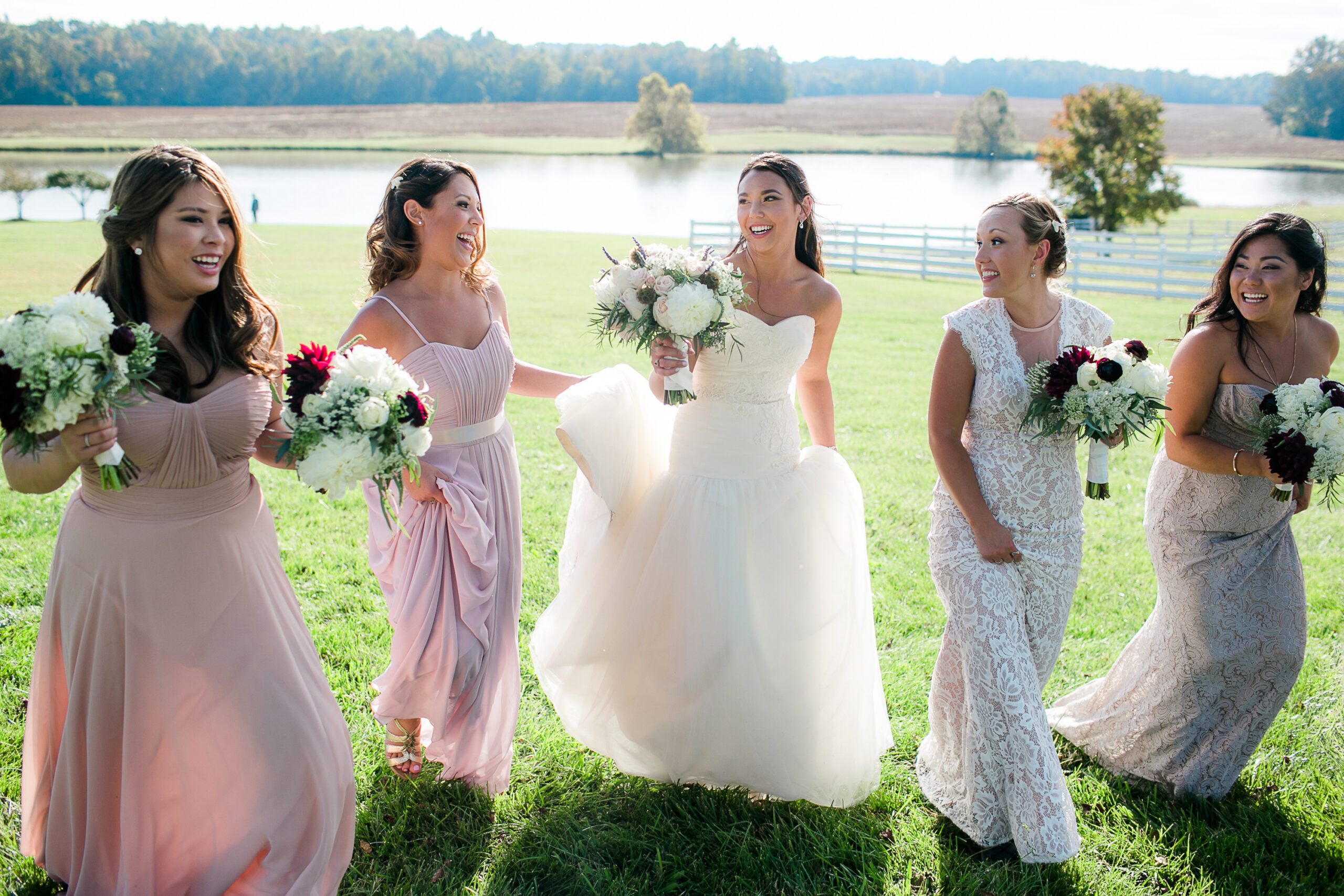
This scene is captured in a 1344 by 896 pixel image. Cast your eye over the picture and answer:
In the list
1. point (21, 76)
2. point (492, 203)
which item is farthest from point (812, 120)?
point (21, 76)

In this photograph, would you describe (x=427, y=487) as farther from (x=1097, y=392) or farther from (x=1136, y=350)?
(x=1136, y=350)

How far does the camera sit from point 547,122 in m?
101

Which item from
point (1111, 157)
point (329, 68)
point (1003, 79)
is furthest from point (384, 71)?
point (1003, 79)

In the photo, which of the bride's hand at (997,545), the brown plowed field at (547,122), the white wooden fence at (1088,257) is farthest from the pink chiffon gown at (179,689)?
the brown plowed field at (547,122)

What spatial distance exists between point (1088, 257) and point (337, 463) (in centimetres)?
2529

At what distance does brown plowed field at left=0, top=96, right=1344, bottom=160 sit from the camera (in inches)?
2820

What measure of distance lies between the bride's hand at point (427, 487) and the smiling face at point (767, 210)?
1.84 metres

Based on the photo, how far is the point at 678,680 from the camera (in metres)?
4.09

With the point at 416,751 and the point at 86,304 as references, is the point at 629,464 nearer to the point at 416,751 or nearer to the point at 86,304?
the point at 416,751

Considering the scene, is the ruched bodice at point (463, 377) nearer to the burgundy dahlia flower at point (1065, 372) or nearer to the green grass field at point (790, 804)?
the green grass field at point (790, 804)

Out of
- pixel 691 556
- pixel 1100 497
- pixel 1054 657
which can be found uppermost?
pixel 1100 497

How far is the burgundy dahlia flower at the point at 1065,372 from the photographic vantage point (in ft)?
12.2

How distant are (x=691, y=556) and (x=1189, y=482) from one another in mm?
2434
